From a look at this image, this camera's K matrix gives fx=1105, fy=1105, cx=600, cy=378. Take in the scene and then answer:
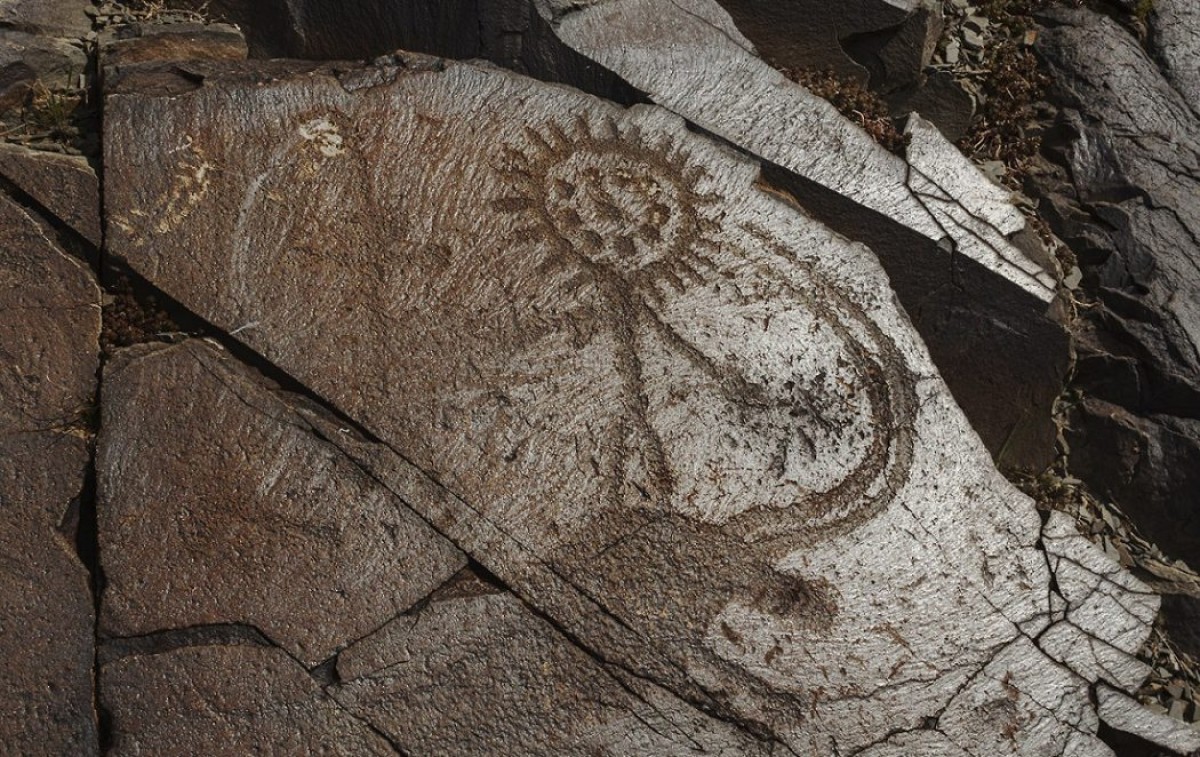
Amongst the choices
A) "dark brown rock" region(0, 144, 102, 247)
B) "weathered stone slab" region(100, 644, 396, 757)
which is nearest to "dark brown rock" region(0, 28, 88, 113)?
"dark brown rock" region(0, 144, 102, 247)

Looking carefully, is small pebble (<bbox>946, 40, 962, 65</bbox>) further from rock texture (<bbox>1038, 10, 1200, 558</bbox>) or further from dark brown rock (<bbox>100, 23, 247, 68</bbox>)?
dark brown rock (<bbox>100, 23, 247, 68</bbox>)

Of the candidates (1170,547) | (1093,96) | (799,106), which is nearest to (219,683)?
(799,106)

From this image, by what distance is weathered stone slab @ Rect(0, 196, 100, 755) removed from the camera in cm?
184

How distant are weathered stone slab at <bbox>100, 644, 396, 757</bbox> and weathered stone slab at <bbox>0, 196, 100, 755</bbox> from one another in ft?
0.22

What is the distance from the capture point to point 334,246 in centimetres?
215

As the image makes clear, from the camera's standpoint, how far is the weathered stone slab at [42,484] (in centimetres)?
184

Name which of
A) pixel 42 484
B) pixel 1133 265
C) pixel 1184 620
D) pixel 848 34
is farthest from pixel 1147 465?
pixel 42 484

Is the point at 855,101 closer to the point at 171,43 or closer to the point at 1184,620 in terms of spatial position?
the point at 1184,620

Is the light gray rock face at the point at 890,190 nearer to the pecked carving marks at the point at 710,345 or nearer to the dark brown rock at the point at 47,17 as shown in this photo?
the pecked carving marks at the point at 710,345

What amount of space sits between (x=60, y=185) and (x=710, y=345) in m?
1.29

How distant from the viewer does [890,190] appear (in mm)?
2645

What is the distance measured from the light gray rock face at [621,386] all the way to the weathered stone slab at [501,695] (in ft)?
0.16

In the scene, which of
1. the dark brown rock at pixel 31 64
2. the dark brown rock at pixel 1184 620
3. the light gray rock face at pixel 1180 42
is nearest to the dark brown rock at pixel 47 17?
the dark brown rock at pixel 31 64

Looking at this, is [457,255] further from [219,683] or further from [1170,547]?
[1170,547]
